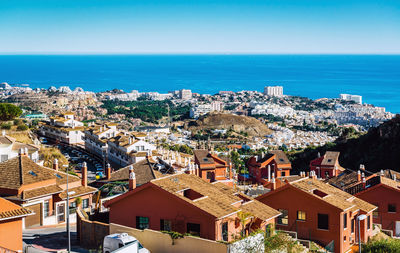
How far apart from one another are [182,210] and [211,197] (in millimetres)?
1431

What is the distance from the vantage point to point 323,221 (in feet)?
64.4

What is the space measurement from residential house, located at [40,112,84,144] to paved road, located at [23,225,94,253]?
119ft

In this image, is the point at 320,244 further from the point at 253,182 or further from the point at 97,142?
the point at 97,142

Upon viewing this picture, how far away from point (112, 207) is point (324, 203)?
762 centimetres

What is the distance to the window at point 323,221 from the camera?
19547mm

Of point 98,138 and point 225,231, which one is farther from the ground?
point 225,231

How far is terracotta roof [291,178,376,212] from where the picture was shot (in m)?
19.8

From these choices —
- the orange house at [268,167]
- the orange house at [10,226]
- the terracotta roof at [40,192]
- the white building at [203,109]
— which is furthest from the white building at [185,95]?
the orange house at [10,226]

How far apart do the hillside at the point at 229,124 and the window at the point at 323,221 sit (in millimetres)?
95416

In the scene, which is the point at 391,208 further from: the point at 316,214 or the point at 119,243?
the point at 119,243

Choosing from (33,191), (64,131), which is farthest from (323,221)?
(64,131)

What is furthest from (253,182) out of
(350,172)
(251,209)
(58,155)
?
(251,209)

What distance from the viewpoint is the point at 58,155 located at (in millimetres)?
36750

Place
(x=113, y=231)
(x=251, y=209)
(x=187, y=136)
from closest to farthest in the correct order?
(x=113, y=231) < (x=251, y=209) < (x=187, y=136)
